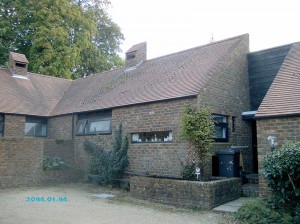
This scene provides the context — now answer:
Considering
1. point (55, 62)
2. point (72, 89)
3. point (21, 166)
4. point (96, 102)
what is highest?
point (55, 62)

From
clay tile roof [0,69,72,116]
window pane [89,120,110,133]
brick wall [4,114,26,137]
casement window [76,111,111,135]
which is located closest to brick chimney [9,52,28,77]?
clay tile roof [0,69,72,116]

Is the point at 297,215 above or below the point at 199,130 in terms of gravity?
below

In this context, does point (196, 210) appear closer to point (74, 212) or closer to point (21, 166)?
point (74, 212)

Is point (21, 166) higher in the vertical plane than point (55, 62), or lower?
lower

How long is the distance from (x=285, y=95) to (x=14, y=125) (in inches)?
550

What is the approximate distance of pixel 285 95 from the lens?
9328 mm

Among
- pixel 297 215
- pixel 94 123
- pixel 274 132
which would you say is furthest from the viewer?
pixel 94 123

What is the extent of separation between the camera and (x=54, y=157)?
1565 centimetres

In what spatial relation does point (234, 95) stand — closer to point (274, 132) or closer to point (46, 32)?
point (274, 132)

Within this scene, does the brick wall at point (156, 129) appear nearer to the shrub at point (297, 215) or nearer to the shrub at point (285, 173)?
the shrub at point (285, 173)

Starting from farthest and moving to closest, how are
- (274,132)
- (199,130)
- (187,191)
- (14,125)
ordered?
(14,125), (199,130), (187,191), (274,132)

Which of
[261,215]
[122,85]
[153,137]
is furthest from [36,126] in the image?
[261,215]

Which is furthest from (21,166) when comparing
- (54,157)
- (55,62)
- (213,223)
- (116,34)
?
(116,34)

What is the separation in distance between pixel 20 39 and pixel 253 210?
24936 mm
